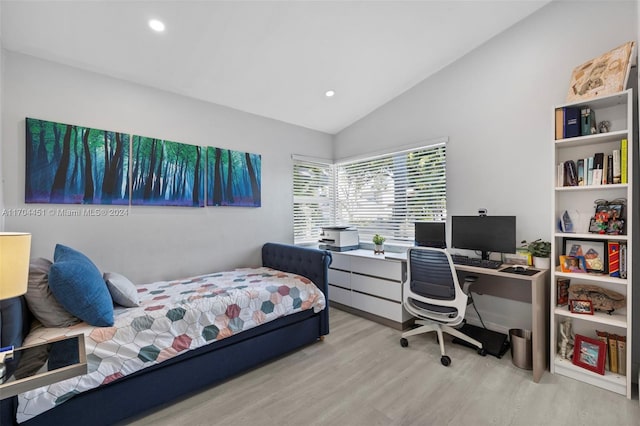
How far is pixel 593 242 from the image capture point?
2.21m

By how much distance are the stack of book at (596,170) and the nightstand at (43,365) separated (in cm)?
329

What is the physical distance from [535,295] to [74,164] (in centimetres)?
391

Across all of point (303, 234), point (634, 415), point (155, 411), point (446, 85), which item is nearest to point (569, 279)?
point (634, 415)

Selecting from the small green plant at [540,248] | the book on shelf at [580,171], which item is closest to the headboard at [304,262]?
the small green plant at [540,248]

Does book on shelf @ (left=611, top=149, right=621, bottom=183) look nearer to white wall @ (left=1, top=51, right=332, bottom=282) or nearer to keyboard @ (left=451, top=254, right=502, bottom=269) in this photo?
keyboard @ (left=451, top=254, right=502, bottom=269)

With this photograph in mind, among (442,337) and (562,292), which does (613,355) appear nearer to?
(562,292)

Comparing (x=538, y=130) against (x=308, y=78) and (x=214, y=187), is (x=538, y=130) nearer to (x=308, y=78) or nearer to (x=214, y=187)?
(x=308, y=78)

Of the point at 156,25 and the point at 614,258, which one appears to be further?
the point at 156,25

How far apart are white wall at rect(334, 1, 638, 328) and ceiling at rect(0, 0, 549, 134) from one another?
0.21 m

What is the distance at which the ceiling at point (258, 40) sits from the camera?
6.81 ft

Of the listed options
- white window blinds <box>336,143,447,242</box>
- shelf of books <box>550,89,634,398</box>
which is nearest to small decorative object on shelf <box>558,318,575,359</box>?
shelf of books <box>550,89,634,398</box>

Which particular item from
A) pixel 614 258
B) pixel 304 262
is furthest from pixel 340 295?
pixel 614 258

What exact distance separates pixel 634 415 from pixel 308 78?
3688mm

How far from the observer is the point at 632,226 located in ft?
6.97
